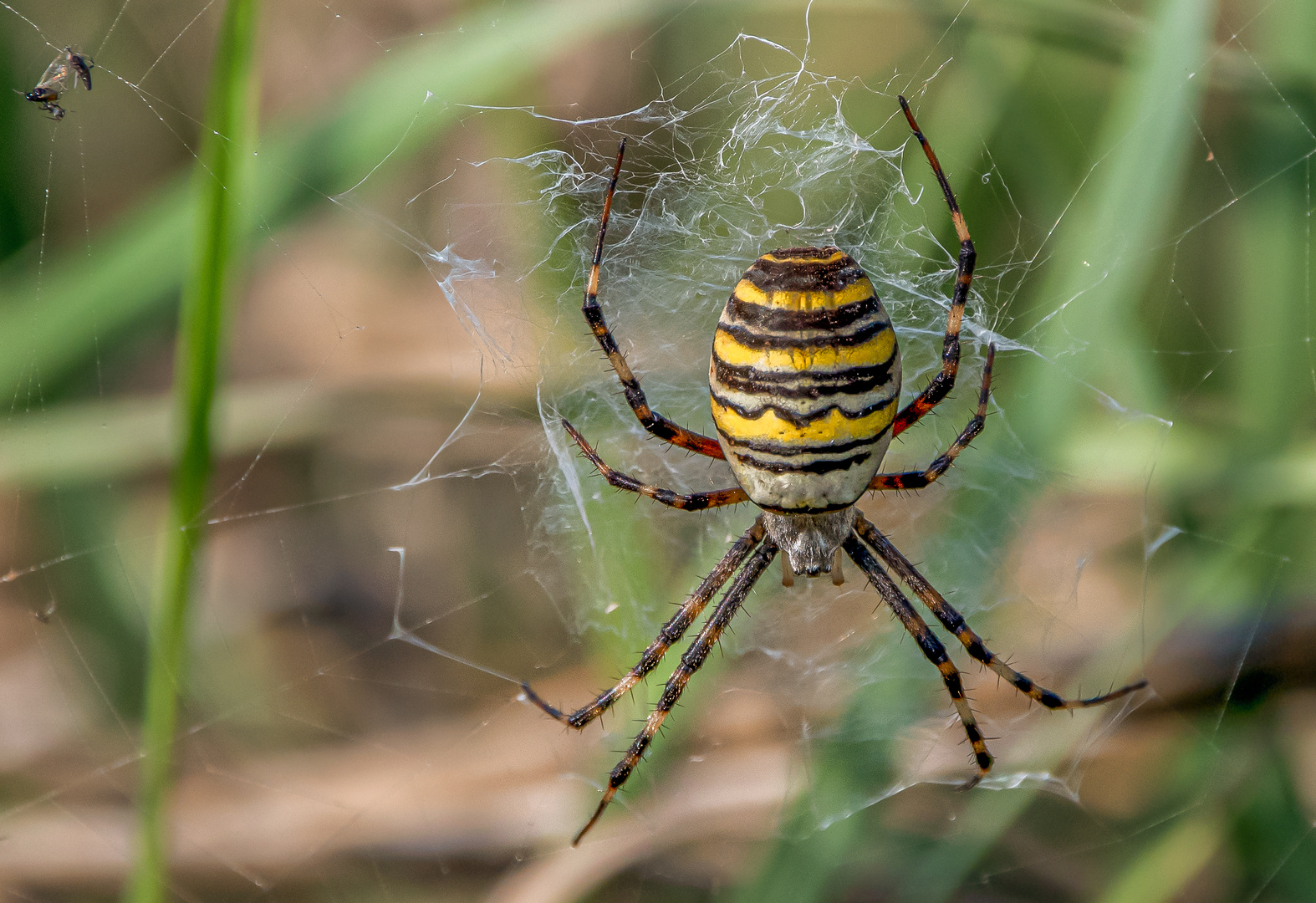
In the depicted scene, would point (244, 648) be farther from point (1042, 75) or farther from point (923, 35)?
point (1042, 75)

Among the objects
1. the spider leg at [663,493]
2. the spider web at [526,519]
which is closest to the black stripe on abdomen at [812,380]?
the spider leg at [663,493]

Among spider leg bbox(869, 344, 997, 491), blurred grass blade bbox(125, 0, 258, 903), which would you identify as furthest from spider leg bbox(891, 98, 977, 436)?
blurred grass blade bbox(125, 0, 258, 903)

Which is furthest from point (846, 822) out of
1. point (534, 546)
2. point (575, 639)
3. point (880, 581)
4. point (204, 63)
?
point (204, 63)

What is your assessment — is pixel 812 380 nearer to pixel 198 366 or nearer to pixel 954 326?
pixel 954 326

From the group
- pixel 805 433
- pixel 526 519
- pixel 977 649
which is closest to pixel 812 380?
pixel 805 433

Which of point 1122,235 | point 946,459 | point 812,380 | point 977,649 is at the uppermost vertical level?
point 1122,235

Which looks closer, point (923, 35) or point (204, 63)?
Result: point (923, 35)
